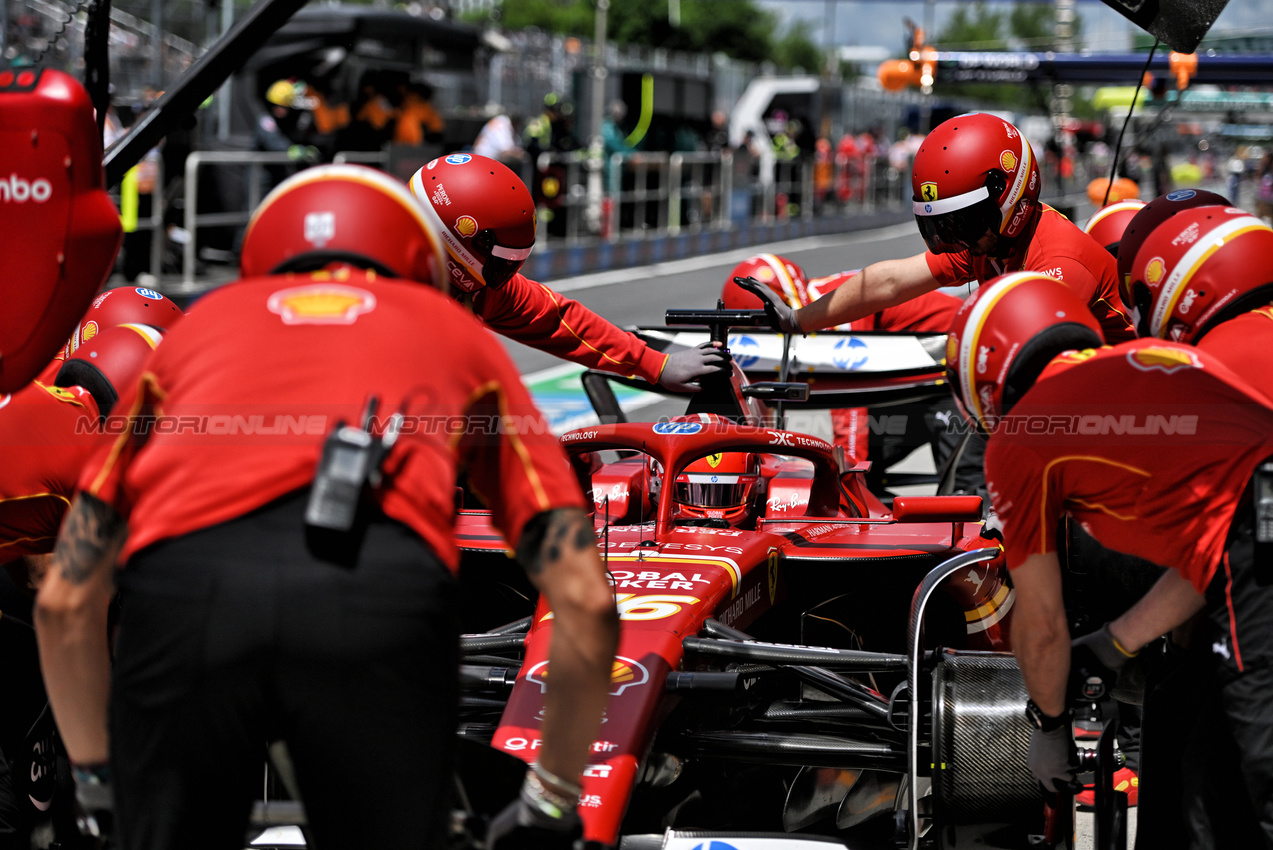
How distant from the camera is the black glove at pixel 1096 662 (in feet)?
10.9

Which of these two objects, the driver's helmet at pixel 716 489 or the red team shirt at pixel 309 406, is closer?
the red team shirt at pixel 309 406

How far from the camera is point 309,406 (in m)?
2.35

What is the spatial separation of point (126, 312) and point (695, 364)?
2.10 m

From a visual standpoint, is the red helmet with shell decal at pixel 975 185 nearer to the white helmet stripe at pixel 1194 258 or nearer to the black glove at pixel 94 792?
the white helmet stripe at pixel 1194 258

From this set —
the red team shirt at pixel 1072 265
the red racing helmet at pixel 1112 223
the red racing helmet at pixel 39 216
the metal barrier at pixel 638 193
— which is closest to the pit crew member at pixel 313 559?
the red racing helmet at pixel 39 216

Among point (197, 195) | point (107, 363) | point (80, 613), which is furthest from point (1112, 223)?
point (197, 195)

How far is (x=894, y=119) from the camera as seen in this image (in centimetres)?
4403

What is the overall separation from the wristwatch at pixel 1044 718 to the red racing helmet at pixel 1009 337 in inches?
25.6

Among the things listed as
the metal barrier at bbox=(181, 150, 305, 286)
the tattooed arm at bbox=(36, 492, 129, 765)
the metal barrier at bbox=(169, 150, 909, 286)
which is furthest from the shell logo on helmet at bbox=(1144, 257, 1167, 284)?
the metal barrier at bbox=(181, 150, 305, 286)

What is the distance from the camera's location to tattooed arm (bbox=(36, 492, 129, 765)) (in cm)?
245

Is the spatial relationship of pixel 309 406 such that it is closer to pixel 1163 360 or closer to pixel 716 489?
pixel 1163 360

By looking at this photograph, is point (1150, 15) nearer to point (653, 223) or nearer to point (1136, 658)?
point (1136, 658)

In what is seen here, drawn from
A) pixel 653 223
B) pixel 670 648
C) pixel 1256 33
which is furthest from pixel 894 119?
pixel 670 648

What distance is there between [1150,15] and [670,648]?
8.76ft
